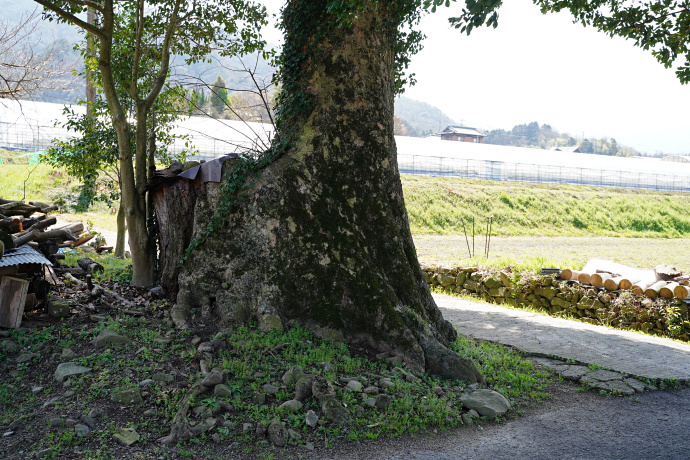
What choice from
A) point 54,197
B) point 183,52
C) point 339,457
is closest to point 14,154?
point 54,197

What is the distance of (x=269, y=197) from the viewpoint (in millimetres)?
5441

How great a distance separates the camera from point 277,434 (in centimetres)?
372

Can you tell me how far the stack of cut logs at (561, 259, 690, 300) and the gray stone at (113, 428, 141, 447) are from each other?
875cm

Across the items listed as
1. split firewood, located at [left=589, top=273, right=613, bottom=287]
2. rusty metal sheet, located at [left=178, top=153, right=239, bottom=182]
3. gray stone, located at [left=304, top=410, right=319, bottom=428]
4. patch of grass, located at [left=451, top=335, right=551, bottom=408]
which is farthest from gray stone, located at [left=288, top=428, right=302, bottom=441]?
split firewood, located at [left=589, top=273, right=613, bottom=287]

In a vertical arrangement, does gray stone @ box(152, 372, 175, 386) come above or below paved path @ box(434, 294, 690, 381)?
above

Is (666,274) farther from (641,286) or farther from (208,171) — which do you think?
(208,171)

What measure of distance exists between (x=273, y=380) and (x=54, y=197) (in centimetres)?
1896

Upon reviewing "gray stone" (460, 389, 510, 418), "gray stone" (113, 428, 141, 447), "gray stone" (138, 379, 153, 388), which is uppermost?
"gray stone" (138, 379, 153, 388)

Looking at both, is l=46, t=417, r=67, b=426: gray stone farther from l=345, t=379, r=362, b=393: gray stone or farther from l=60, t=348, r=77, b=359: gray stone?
l=345, t=379, r=362, b=393: gray stone

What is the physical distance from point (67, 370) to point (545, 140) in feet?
370

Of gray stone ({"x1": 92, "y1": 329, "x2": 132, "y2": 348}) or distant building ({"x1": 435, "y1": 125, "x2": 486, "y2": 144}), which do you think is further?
distant building ({"x1": 435, "y1": 125, "x2": 486, "y2": 144})

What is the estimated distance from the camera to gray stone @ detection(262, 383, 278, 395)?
419 cm

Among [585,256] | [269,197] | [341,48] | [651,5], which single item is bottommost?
[585,256]

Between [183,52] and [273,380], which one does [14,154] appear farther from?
[273,380]
